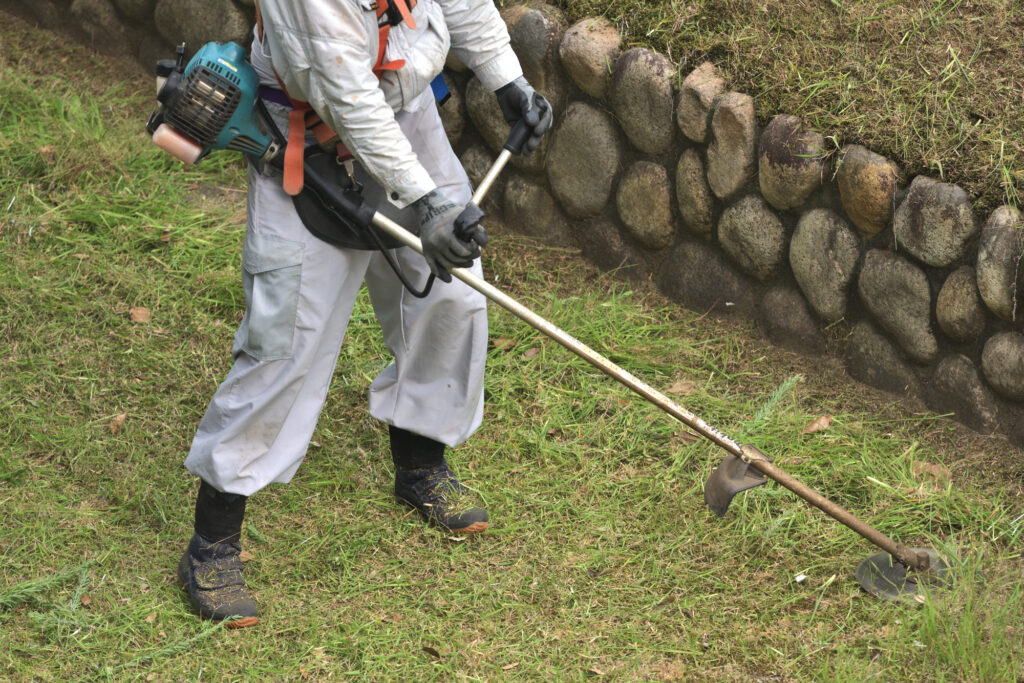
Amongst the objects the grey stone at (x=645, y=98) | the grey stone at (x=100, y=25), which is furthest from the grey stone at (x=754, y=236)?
the grey stone at (x=100, y=25)

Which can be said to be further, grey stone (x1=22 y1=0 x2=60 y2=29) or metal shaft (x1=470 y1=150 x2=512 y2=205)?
grey stone (x1=22 y1=0 x2=60 y2=29)

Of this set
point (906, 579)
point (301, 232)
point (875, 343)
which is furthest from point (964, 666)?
point (301, 232)

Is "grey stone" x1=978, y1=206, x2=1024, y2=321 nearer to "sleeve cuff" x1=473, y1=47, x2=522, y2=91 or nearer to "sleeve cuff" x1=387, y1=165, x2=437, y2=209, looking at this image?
"sleeve cuff" x1=473, y1=47, x2=522, y2=91

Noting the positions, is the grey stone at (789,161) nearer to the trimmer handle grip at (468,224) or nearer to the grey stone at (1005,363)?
the grey stone at (1005,363)

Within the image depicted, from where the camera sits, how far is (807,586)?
10.5 ft

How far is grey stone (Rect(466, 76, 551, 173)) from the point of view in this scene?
4.58 m

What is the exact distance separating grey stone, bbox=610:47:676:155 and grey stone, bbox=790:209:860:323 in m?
0.62

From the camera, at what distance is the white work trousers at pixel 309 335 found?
288cm

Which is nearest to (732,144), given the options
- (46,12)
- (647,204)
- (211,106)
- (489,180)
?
(647,204)

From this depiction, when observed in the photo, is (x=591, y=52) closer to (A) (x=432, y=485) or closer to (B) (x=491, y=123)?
(B) (x=491, y=123)

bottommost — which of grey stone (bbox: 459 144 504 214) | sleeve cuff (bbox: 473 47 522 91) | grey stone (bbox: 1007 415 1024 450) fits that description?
grey stone (bbox: 459 144 504 214)

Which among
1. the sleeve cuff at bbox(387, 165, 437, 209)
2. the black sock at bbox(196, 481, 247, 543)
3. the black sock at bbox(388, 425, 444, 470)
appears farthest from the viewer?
the black sock at bbox(388, 425, 444, 470)

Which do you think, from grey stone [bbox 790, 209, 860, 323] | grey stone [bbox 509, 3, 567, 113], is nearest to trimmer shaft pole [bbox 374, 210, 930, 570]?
grey stone [bbox 790, 209, 860, 323]

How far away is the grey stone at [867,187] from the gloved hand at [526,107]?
107cm
